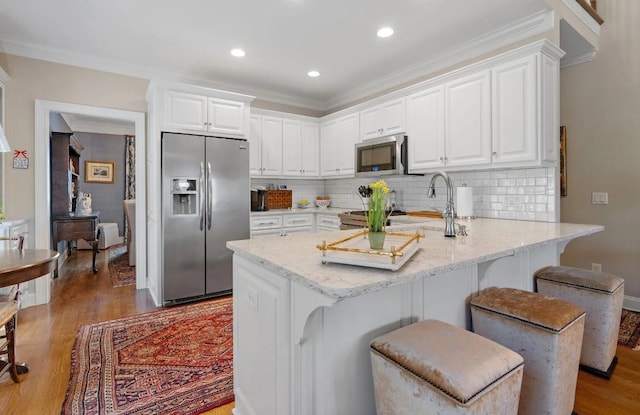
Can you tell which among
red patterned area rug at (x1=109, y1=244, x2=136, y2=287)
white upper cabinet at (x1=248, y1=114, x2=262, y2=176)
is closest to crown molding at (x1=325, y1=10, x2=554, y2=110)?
white upper cabinet at (x1=248, y1=114, x2=262, y2=176)

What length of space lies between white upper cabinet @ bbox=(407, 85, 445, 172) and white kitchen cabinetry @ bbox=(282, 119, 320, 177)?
1687mm

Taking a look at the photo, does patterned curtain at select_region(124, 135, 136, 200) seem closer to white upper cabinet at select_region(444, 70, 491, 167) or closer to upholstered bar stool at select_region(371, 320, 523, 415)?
white upper cabinet at select_region(444, 70, 491, 167)

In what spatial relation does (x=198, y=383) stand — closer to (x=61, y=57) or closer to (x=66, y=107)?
(x=66, y=107)

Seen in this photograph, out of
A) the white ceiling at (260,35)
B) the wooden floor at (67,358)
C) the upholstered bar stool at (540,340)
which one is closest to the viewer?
the upholstered bar stool at (540,340)

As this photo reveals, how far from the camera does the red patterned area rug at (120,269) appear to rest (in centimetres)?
428

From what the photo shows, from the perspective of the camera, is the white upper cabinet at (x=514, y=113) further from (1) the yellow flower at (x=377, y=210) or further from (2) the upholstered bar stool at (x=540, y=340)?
(1) the yellow flower at (x=377, y=210)

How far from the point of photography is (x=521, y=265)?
2.05 m

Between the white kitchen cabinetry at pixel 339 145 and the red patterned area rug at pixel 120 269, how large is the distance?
10.0 ft

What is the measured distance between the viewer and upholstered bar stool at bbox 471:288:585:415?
1.41 metres

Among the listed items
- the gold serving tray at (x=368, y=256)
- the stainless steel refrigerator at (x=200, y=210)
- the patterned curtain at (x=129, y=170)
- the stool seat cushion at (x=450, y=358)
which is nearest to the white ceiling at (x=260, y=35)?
the stainless steel refrigerator at (x=200, y=210)

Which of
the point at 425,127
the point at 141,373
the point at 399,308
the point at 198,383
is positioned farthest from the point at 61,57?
the point at 399,308

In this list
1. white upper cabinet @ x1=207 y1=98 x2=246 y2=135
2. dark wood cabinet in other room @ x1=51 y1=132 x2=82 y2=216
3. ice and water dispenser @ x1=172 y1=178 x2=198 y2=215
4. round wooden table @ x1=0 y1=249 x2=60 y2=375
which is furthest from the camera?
dark wood cabinet in other room @ x1=51 y1=132 x2=82 y2=216

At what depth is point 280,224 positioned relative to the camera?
14.2 feet

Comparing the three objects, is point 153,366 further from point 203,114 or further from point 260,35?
point 260,35
